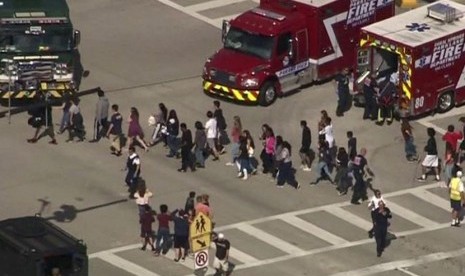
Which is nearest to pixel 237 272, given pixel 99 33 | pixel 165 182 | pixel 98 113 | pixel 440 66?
pixel 165 182

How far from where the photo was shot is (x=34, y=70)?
51.4 metres

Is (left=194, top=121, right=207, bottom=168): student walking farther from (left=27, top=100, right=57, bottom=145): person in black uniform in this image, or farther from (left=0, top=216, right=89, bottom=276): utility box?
(left=0, top=216, right=89, bottom=276): utility box

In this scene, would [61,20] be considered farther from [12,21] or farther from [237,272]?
[237,272]

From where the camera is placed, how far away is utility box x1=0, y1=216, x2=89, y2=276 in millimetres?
36812

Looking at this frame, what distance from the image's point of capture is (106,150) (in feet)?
162

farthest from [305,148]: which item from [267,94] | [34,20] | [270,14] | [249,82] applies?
[34,20]

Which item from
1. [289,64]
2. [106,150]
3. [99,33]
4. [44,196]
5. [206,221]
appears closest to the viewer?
[206,221]

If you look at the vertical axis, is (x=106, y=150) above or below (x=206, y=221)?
below

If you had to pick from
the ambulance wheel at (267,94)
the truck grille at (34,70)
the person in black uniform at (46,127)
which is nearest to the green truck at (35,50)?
the truck grille at (34,70)

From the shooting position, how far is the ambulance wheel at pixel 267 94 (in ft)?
173

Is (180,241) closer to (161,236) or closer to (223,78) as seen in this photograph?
(161,236)

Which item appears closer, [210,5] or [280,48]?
[280,48]

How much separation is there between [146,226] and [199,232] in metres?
3.48

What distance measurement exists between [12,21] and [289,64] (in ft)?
27.3
